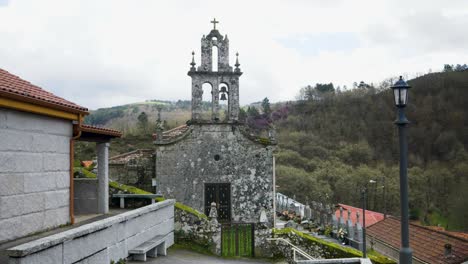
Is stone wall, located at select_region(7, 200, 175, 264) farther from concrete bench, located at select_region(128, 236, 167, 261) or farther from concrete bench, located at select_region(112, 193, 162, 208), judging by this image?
concrete bench, located at select_region(112, 193, 162, 208)

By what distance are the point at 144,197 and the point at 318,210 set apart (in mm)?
19260

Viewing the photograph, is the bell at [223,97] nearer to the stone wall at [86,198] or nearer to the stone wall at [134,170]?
the stone wall at [134,170]

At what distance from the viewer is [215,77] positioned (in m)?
20.4

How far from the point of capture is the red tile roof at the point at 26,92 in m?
7.54

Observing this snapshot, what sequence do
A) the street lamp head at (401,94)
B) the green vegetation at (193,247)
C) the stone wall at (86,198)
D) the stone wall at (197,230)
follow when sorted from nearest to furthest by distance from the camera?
the street lamp head at (401,94), the stone wall at (86,198), the green vegetation at (193,247), the stone wall at (197,230)

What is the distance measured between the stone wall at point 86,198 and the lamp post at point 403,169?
7399 millimetres

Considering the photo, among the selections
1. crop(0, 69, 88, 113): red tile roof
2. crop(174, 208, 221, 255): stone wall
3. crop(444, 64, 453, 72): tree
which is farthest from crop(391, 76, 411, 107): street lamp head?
crop(444, 64, 453, 72): tree

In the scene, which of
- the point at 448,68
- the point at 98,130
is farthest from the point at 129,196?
the point at 448,68

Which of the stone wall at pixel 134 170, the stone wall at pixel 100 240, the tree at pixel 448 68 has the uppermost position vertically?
the tree at pixel 448 68

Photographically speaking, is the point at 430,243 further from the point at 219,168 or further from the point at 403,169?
the point at 403,169

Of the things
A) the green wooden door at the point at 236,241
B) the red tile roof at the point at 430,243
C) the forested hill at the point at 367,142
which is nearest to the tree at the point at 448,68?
the forested hill at the point at 367,142

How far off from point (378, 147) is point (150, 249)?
6836 cm

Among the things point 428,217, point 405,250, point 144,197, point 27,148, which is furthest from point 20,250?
point 428,217

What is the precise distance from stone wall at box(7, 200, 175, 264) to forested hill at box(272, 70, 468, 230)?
29697 mm
